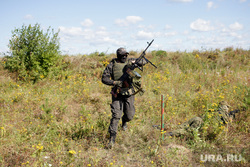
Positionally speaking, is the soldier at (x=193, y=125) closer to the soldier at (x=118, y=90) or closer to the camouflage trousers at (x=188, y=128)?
the camouflage trousers at (x=188, y=128)

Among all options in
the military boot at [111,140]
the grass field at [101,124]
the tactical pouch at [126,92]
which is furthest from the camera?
the tactical pouch at [126,92]

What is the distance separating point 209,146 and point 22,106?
5.58 meters

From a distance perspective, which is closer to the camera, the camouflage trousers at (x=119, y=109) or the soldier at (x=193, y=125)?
the camouflage trousers at (x=119, y=109)

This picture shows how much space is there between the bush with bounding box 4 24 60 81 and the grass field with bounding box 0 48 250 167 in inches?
18.1

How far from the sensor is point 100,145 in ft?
14.5

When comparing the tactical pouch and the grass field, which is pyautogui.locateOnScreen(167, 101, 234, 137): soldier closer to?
the grass field

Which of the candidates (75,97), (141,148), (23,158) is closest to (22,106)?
(75,97)

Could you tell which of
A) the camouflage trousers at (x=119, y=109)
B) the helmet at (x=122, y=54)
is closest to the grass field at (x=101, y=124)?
the camouflage trousers at (x=119, y=109)

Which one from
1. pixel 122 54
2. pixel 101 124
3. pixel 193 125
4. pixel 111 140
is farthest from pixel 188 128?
pixel 122 54

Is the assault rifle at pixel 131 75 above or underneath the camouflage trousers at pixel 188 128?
above

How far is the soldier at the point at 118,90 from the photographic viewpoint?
4398 mm

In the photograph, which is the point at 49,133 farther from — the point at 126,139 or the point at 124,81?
the point at 124,81

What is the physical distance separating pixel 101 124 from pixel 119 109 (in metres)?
0.96

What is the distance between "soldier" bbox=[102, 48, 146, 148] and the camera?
440cm
